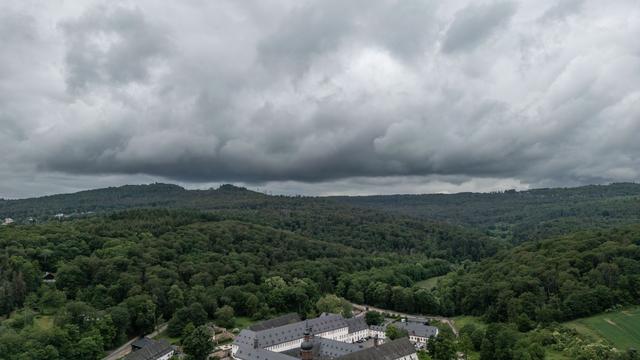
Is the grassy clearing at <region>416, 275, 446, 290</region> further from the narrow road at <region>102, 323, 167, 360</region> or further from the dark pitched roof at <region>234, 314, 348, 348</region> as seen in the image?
the narrow road at <region>102, 323, 167, 360</region>

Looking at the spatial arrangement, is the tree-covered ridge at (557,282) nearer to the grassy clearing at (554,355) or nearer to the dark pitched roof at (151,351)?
the grassy clearing at (554,355)

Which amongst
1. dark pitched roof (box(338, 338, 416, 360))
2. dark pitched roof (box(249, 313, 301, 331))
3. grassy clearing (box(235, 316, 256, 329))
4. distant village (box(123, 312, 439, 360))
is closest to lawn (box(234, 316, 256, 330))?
grassy clearing (box(235, 316, 256, 329))

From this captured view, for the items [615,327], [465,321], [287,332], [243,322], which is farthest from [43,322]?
[615,327]

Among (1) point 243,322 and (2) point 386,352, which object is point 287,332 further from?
(2) point 386,352

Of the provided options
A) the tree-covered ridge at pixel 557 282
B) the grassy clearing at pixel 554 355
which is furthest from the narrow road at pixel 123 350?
the grassy clearing at pixel 554 355

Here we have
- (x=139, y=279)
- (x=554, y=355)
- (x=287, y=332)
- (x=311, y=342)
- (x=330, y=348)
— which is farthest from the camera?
(x=139, y=279)
